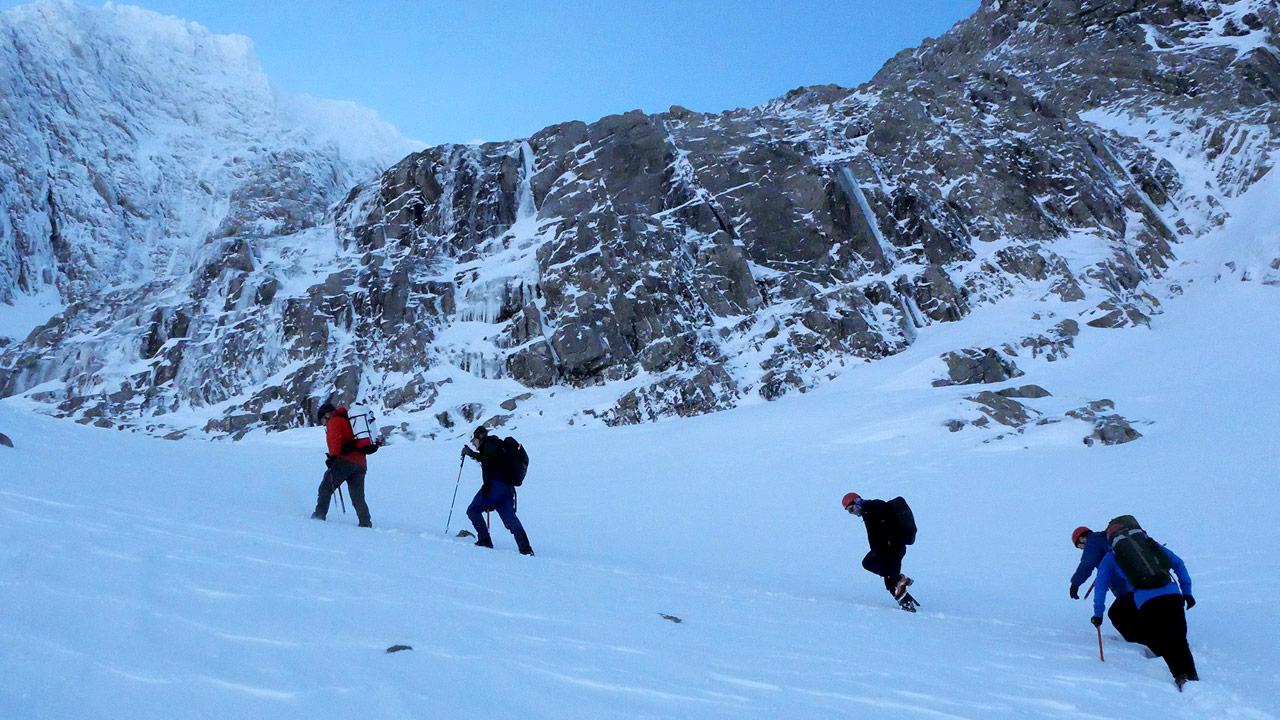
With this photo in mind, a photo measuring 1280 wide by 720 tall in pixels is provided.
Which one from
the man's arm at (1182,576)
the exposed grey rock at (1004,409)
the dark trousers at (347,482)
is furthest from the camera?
the exposed grey rock at (1004,409)

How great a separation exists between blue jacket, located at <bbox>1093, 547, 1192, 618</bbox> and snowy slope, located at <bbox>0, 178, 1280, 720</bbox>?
1.45ft

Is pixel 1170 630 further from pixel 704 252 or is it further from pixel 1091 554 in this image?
pixel 704 252

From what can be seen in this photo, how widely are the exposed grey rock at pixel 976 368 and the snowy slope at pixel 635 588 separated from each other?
10570mm

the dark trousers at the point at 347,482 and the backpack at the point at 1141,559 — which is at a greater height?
the backpack at the point at 1141,559

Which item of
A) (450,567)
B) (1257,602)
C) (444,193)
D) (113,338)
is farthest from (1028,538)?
(113,338)

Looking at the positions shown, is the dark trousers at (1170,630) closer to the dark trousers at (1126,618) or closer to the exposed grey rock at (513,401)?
the dark trousers at (1126,618)

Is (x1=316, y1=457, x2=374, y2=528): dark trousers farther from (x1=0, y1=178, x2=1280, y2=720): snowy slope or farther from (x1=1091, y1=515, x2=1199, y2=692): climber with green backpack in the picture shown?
(x1=1091, y1=515, x2=1199, y2=692): climber with green backpack

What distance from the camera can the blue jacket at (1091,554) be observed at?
625 cm

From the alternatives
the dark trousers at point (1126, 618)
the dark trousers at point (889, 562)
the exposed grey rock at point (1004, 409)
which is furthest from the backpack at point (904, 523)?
the exposed grey rock at point (1004, 409)

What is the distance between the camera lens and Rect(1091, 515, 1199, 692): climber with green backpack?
15.5ft

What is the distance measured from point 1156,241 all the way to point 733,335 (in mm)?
25604

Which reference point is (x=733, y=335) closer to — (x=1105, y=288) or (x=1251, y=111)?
(x=1105, y=288)

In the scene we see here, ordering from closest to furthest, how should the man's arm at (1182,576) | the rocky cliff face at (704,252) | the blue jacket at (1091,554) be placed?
the man's arm at (1182,576)
the blue jacket at (1091,554)
the rocky cliff face at (704,252)

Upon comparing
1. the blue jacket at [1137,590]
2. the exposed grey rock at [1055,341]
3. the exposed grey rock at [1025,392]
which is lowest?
the blue jacket at [1137,590]
